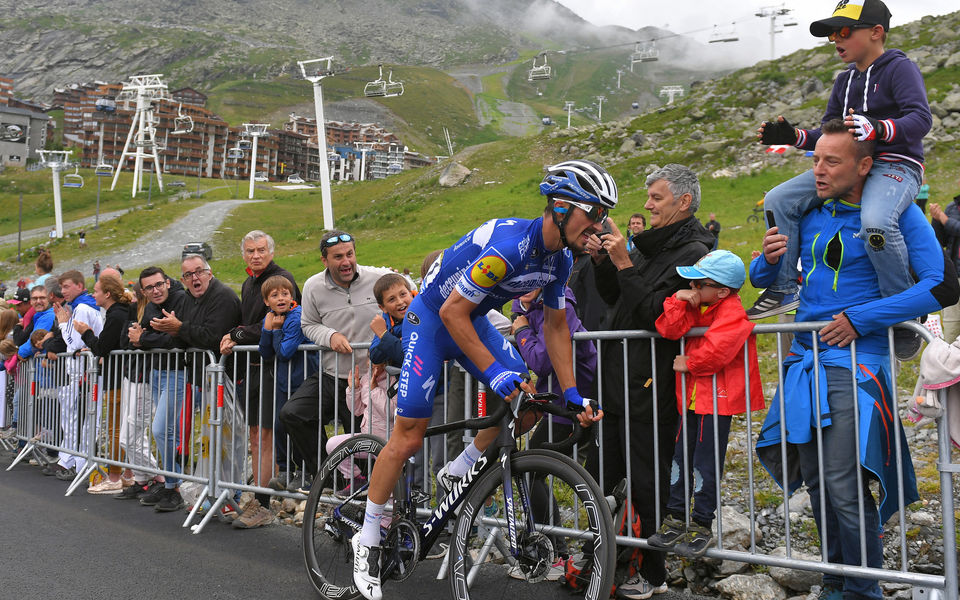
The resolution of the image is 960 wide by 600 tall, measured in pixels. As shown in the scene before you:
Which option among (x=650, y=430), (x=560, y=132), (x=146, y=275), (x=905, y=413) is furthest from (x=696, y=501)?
(x=560, y=132)

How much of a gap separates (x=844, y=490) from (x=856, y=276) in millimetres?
1102

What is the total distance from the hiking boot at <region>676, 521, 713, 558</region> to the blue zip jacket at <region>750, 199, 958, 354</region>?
113 cm

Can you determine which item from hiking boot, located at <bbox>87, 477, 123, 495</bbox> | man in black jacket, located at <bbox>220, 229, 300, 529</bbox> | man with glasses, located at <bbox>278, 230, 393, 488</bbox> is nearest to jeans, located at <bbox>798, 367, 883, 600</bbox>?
man with glasses, located at <bbox>278, 230, 393, 488</bbox>

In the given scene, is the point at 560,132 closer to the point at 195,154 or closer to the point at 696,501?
the point at 696,501

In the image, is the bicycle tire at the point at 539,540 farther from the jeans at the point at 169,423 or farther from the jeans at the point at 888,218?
the jeans at the point at 169,423

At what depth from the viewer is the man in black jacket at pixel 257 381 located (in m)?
6.95

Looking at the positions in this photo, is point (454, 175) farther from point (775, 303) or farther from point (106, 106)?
point (106, 106)

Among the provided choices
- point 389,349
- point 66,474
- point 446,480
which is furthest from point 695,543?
point 66,474

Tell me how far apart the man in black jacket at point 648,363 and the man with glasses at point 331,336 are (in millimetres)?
2259

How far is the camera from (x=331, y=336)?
6.39m

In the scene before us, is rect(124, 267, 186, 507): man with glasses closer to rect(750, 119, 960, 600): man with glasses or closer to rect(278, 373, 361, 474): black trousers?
rect(278, 373, 361, 474): black trousers

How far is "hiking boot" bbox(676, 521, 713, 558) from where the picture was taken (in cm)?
422

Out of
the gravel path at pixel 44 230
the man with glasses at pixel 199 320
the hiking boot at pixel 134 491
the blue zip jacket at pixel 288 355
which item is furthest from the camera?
the gravel path at pixel 44 230

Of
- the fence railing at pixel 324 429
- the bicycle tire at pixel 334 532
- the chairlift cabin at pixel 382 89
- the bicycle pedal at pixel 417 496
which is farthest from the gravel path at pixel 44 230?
the bicycle pedal at pixel 417 496
